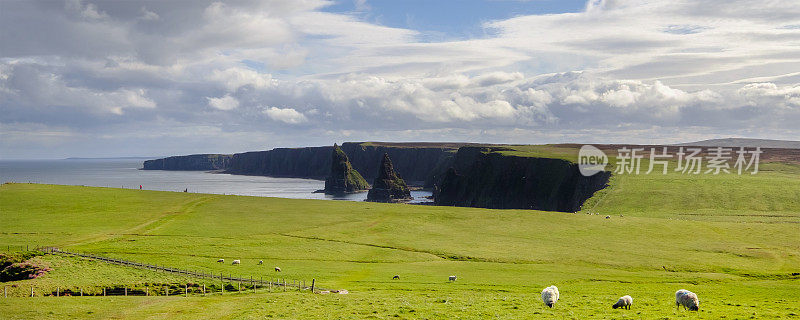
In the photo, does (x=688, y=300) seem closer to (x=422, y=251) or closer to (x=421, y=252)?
(x=421, y=252)

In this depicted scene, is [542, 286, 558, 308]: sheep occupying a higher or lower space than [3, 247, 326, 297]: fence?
higher

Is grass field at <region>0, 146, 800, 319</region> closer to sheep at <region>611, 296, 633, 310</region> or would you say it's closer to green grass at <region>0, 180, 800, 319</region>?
green grass at <region>0, 180, 800, 319</region>

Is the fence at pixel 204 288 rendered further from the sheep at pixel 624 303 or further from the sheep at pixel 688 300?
the sheep at pixel 688 300

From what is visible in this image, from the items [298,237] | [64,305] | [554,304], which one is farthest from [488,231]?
[64,305]

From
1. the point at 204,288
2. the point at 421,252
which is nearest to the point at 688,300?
the point at 204,288


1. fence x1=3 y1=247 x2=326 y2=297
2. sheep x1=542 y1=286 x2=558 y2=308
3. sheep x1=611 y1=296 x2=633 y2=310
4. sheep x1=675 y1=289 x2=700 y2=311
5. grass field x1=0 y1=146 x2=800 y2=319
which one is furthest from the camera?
fence x1=3 y1=247 x2=326 y2=297

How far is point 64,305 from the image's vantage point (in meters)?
38.0

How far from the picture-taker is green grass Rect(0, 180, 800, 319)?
3781cm

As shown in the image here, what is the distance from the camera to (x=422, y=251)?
7406 cm

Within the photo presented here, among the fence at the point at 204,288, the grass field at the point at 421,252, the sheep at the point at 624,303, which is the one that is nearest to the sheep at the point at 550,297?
the grass field at the point at 421,252

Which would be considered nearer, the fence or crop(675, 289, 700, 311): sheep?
crop(675, 289, 700, 311): sheep

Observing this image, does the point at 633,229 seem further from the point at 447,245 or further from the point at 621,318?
the point at 621,318

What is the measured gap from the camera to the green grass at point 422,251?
37.8 meters

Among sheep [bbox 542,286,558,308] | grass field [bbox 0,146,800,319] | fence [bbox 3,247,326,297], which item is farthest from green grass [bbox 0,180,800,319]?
fence [bbox 3,247,326,297]
